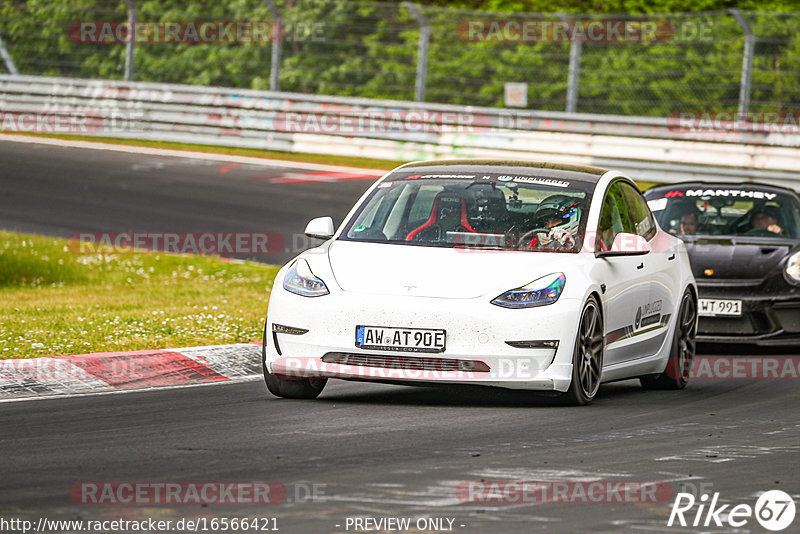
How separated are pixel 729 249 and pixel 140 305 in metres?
5.13

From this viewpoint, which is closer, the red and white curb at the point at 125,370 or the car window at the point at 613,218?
the red and white curb at the point at 125,370

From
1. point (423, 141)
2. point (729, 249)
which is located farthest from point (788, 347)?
point (423, 141)

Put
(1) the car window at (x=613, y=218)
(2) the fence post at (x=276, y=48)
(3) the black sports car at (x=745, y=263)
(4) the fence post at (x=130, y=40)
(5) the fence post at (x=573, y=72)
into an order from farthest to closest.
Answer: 1. (4) the fence post at (x=130, y=40)
2. (2) the fence post at (x=276, y=48)
3. (5) the fence post at (x=573, y=72)
4. (3) the black sports car at (x=745, y=263)
5. (1) the car window at (x=613, y=218)

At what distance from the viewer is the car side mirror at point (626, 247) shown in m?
9.27

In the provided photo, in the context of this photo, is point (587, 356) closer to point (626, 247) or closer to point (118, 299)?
point (626, 247)

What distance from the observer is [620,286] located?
9.46m

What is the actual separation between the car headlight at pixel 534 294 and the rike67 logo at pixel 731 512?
241 centimetres

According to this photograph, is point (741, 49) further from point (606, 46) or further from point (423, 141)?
point (423, 141)

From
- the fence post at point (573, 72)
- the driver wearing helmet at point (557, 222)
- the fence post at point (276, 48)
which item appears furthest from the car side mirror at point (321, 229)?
the fence post at point (276, 48)

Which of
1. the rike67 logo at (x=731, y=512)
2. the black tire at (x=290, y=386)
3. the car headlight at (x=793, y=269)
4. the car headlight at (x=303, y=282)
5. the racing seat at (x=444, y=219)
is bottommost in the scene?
the black tire at (x=290, y=386)

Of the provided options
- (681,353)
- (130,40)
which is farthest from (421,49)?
(681,353)

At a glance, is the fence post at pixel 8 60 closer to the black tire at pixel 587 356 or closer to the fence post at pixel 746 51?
the fence post at pixel 746 51

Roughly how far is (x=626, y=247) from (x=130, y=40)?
20.5m

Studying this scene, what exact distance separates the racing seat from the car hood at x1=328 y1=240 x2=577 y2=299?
1.13ft
